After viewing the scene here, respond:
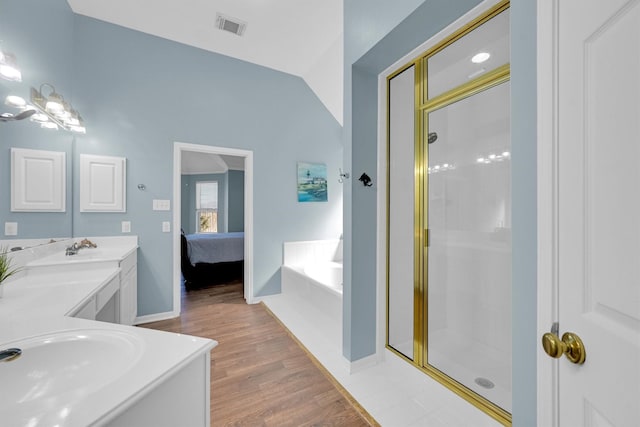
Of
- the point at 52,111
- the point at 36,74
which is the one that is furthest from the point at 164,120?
the point at 36,74

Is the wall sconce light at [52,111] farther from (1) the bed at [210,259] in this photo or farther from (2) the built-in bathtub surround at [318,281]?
(2) the built-in bathtub surround at [318,281]

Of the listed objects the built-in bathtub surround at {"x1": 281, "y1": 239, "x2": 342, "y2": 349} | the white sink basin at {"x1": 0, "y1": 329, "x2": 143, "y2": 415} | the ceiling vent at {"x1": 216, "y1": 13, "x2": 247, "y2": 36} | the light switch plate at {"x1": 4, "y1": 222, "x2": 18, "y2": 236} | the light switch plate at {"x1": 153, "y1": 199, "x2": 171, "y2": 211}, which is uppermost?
the ceiling vent at {"x1": 216, "y1": 13, "x2": 247, "y2": 36}

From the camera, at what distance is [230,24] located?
2785 mm

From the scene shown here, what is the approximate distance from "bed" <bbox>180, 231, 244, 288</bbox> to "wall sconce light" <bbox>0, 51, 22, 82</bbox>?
2968 millimetres

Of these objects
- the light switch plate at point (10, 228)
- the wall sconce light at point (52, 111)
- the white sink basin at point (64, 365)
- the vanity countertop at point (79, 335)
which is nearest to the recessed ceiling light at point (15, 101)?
the wall sconce light at point (52, 111)

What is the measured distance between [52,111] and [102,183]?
0.92 meters

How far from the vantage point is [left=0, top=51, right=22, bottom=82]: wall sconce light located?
4.27 ft

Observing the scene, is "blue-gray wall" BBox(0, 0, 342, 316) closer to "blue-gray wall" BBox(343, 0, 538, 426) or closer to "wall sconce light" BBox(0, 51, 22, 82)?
"wall sconce light" BBox(0, 51, 22, 82)

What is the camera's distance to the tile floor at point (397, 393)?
58.6 inches

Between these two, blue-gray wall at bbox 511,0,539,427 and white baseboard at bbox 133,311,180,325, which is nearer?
blue-gray wall at bbox 511,0,539,427

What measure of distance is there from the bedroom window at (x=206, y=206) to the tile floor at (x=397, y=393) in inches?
239
